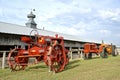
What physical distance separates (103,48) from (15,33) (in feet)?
31.2

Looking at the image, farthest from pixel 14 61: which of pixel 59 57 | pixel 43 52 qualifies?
pixel 59 57

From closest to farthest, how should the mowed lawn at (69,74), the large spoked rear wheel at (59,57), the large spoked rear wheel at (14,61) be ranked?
the mowed lawn at (69,74), the large spoked rear wheel at (59,57), the large spoked rear wheel at (14,61)

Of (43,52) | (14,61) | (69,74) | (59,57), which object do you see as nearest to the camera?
(69,74)

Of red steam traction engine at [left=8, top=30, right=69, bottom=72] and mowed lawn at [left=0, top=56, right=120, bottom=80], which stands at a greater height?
red steam traction engine at [left=8, top=30, right=69, bottom=72]

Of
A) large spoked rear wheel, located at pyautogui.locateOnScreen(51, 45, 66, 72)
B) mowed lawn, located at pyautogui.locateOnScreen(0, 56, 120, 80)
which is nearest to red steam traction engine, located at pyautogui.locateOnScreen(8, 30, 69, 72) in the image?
large spoked rear wheel, located at pyautogui.locateOnScreen(51, 45, 66, 72)

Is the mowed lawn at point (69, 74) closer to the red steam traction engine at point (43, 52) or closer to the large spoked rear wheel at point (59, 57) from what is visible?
the large spoked rear wheel at point (59, 57)

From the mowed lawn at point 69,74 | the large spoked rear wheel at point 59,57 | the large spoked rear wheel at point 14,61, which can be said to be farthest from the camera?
the large spoked rear wheel at point 14,61

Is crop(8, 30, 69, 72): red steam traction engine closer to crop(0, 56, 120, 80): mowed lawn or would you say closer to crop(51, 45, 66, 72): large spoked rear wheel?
crop(51, 45, 66, 72): large spoked rear wheel

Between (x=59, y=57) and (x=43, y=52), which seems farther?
(x=59, y=57)

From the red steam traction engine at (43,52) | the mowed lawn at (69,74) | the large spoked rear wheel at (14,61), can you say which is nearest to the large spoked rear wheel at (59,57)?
the red steam traction engine at (43,52)

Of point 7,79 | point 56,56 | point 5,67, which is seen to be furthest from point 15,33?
point 7,79

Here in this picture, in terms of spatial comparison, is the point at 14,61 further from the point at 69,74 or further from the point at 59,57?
the point at 69,74

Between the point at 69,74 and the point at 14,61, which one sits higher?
the point at 14,61

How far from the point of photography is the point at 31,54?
39.4 ft
